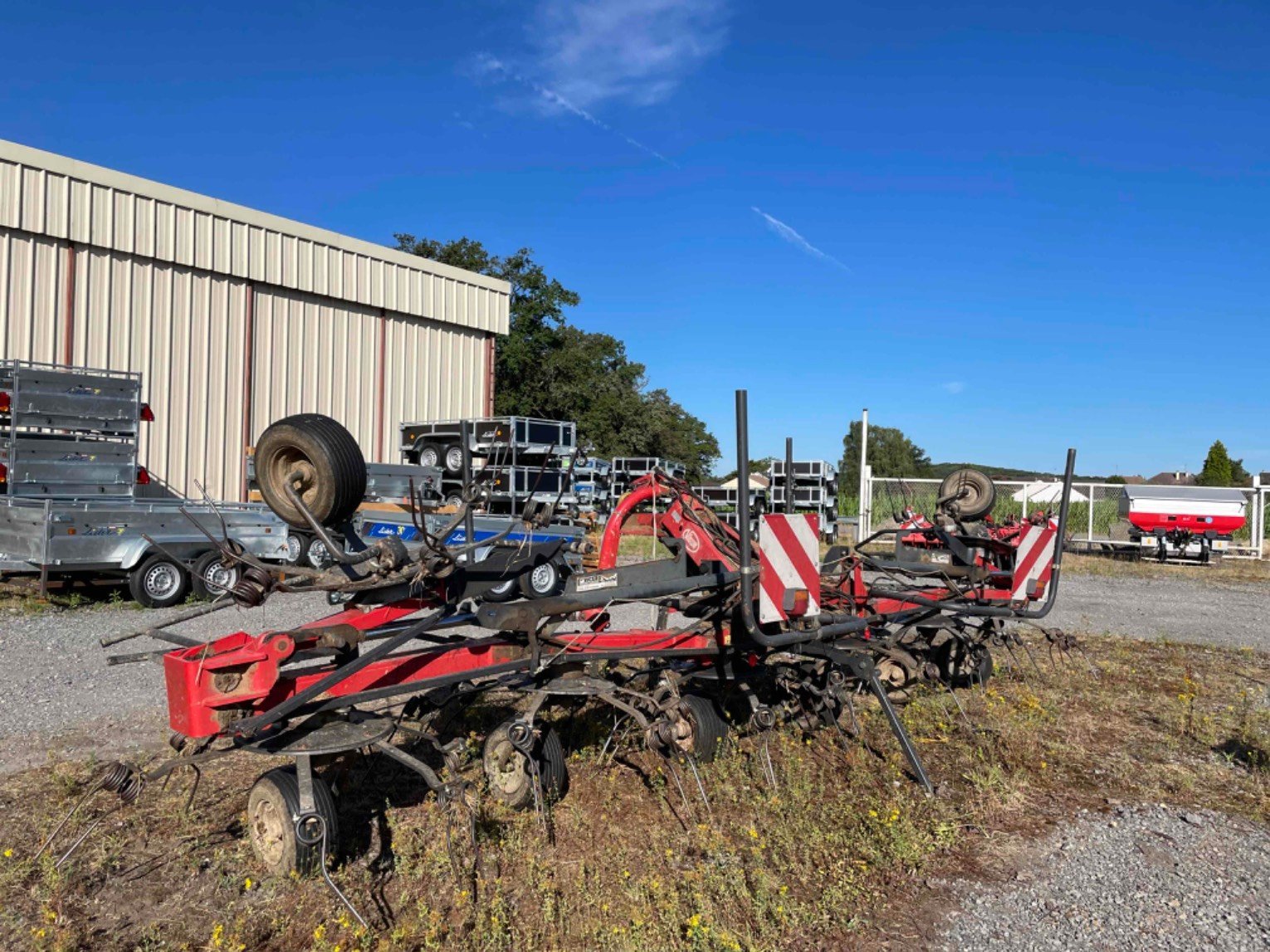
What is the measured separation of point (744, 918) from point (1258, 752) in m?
3.92

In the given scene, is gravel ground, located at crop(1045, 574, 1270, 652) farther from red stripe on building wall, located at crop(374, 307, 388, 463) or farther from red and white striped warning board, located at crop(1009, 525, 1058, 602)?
red stripe on building wall, located at crop(374, 307, 388, 463)

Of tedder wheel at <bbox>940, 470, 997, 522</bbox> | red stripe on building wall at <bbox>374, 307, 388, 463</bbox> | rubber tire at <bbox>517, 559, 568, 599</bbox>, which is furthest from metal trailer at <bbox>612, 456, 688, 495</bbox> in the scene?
rubber tire at <bbox>517, 559, 568, 599</bbox>

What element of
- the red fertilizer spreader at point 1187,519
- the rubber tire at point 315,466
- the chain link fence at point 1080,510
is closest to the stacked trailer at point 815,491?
the chain link fence at point 1080,510

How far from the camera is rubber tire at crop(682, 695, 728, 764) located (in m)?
5.24

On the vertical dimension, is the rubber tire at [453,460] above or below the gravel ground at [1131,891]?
above

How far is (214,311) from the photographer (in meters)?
17.8

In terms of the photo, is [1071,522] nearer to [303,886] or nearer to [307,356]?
[307,356]

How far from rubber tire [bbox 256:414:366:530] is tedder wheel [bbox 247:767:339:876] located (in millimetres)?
1081

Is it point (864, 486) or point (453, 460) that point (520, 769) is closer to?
point (453, 460)

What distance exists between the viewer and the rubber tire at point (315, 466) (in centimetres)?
407

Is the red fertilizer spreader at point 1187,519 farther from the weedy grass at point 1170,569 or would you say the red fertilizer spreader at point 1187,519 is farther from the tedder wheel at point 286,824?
the tedder wheel at point 286,824

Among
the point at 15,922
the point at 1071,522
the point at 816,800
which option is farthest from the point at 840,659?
the point at 1071,522

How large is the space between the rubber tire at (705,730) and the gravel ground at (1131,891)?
1622mm

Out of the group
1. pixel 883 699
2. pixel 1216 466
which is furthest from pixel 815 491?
pixel 1216 466
